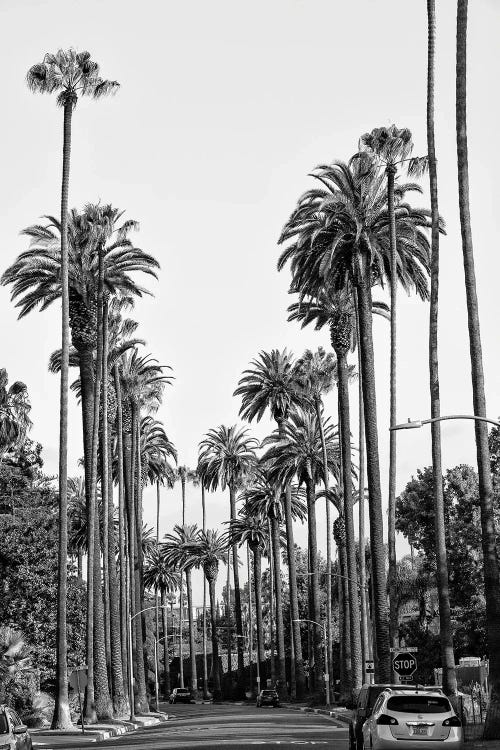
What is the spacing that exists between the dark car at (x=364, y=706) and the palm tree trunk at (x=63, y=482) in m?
19.3

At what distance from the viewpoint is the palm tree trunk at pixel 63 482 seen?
43094 mm

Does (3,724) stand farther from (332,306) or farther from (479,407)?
(332,306)

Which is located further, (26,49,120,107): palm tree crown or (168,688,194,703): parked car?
(168,688,194,703): parked car

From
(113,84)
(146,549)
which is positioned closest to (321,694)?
(113,84)

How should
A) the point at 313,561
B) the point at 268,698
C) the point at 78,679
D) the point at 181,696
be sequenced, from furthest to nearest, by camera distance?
the point at 181,696
the point at 313,561
the point at 268,698
the point at 78,679

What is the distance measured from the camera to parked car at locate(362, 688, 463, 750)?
22031 mm

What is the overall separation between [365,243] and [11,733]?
2747cm

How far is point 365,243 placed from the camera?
4553 cm

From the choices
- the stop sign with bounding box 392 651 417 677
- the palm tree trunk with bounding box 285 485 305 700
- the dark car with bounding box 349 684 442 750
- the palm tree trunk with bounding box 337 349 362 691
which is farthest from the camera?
the palm tree trunk with bounding box 285 485 305 700

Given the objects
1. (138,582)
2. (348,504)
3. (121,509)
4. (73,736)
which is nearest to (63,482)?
(73,736)

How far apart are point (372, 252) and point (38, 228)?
14.0m

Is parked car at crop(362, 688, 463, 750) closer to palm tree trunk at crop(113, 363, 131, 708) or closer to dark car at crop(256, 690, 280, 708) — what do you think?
palm tree trunk at crop(113, 363, 131, 708)

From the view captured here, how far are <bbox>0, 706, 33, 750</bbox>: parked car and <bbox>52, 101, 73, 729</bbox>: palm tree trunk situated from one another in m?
19.8

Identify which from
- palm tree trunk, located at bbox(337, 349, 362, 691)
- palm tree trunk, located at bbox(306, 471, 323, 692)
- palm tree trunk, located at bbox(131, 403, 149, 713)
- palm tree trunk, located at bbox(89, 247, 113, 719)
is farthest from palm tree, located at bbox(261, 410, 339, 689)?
palm tree trunk, located at bbox(89, 247, 113, 719)
